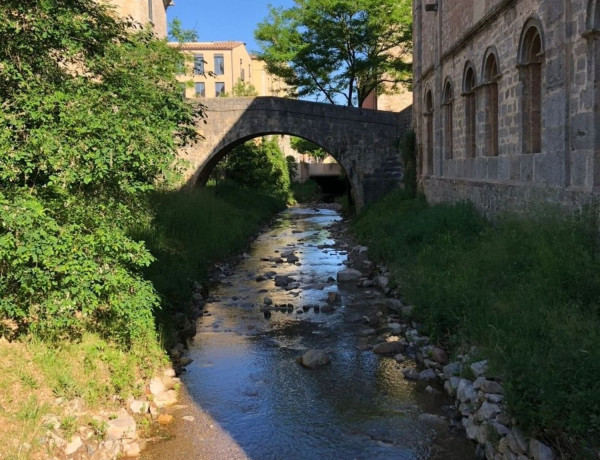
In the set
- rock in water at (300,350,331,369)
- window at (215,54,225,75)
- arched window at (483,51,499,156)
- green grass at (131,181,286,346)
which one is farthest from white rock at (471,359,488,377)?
window at (215,54,225,75)

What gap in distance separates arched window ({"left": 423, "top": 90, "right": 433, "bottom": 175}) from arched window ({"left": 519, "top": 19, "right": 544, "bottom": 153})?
7019 millimetres

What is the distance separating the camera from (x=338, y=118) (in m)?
20.2

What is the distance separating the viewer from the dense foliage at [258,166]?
92.8 feet

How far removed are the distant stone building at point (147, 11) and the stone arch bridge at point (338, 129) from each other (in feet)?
12.3

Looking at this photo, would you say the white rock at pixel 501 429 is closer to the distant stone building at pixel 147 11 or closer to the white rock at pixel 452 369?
the white rock at pixel 452 369

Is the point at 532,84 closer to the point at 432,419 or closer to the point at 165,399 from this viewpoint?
the point at 432,419

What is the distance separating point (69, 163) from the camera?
17.8 ft

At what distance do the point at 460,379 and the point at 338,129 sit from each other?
15.2 meters

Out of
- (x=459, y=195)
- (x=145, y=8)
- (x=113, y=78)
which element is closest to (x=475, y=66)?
(x=459, y=195)

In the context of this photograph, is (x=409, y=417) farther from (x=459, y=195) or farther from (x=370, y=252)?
(x=370, y=252)

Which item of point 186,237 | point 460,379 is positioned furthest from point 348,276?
point 460,379

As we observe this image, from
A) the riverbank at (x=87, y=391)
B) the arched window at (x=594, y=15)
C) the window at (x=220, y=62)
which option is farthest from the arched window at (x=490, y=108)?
the window at (x=220, y=62)

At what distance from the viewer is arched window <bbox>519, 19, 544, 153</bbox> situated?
27.6 feet

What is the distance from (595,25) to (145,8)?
19.2 m
